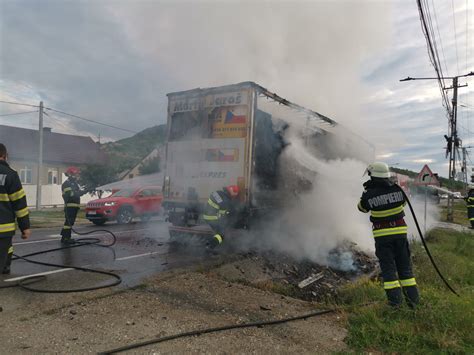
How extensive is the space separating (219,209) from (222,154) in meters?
1.29

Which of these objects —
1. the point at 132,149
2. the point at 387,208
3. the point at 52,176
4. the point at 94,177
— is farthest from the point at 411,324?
the point at 132,149

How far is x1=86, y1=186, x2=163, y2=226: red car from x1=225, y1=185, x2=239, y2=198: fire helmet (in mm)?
6836

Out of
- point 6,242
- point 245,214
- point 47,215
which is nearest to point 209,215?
point 245,214

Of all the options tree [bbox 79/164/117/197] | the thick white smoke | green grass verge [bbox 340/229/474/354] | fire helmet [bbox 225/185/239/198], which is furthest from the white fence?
green grass verge [bbox 340/229/474/354]

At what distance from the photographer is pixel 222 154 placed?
7.41m

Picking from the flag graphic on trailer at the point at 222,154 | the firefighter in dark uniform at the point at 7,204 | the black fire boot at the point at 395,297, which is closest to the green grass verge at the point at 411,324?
the black fire boot at the point at 395,297

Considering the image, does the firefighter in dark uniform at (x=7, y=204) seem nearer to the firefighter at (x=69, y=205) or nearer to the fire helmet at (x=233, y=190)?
the fire helmet at (x=233, y=190)

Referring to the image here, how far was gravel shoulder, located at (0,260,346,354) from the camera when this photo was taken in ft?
10.1

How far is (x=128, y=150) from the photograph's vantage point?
46.8 m

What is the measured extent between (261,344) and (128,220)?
A: 10.8 m

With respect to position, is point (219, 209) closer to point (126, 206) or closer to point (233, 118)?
point (233, 118)

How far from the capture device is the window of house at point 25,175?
26.9 m

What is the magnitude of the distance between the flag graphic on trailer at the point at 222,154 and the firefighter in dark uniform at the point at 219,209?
657mm

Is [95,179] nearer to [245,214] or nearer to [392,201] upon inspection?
[245,214]
